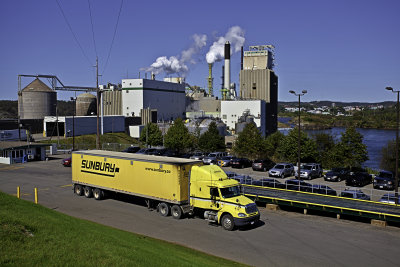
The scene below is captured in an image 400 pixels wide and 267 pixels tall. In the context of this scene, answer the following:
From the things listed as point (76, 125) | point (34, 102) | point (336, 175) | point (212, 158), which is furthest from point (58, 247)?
point (34, 102)

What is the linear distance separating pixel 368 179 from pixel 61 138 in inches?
2346

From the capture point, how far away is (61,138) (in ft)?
246

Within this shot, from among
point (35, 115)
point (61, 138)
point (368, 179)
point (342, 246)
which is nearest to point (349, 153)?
point (368, 179)

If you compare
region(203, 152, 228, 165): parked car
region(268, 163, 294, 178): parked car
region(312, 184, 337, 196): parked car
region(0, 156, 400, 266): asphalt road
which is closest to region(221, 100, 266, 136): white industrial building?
region(203, 152, 228, 165): parked car

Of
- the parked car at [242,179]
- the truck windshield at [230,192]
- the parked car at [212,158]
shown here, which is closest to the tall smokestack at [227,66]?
the parked car at [212,158]

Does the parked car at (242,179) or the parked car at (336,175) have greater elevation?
the parked car at (242,179)

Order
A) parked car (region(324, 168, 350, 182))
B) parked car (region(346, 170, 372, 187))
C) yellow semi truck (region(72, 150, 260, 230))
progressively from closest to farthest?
yellow semi truck (region(72, 150, 260, 230))
parked car (region(346, 170, 372, 187))
parked car (region(324, 168, 350, 182))

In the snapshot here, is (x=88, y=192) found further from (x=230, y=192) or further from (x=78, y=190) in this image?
(x=230, y=192)

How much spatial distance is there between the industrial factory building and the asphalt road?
11640cm

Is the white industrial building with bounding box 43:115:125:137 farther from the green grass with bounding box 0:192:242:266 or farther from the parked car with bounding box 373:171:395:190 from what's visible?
the green grass with bounding box 0:192:242:266

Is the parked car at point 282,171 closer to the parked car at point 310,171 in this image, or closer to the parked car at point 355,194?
the parked car at point 310,171

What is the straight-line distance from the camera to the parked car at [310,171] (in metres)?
37.4

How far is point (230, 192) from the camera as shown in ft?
66.5

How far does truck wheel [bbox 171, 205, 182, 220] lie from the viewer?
2133 centimetres
